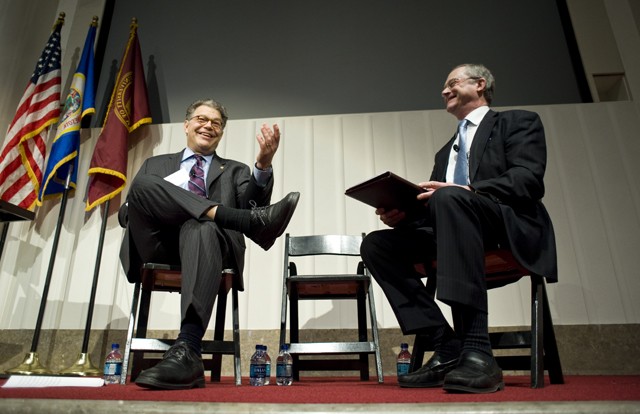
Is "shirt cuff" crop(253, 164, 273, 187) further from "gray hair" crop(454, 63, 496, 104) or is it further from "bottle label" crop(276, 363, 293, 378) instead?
"gray hair" crop(454, 63, 496, 104)

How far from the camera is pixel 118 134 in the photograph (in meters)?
3.20

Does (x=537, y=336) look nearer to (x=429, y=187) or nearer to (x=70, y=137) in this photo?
(x=429, y=187)

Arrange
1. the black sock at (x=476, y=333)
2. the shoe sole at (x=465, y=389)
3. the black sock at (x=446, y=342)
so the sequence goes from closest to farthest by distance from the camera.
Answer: the shoe sole at (x=465, y=389) → the black sock at (x=476, y=333) → the black sock at (x=446, y=342)

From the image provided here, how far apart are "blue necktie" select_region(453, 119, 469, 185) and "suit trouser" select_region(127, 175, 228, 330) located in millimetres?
912

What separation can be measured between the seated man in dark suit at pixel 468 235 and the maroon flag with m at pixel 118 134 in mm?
2145

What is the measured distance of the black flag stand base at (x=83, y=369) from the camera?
104 inches

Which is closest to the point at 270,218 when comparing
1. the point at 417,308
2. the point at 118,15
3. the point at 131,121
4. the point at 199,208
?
the point at 199,208

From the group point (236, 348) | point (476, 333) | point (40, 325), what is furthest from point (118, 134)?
point (476, 333)

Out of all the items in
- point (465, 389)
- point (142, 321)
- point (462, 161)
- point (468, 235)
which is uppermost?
point (462, 161)

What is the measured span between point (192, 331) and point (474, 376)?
2.67ft

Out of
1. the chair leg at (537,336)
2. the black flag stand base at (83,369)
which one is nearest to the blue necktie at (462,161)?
the chair leg at (537,336)

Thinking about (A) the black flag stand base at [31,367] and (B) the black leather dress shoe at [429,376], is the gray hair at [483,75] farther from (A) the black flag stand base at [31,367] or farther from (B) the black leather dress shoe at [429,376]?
(A) the black flag stand base at [31,367]

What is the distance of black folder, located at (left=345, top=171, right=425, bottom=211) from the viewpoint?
1.47 metres

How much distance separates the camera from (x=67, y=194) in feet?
10.5
